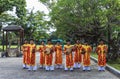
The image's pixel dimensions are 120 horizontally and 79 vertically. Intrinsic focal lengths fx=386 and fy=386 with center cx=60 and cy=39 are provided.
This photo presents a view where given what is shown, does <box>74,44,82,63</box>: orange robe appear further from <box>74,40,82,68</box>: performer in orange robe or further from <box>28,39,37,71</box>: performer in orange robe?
<box>28,39,37,71</box>: performer in orange robe


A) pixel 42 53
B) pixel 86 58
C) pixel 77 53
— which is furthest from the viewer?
pixel 77 53

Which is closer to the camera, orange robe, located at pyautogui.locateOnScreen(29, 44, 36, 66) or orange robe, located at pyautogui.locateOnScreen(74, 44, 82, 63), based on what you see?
orange robe, located at pyautogui.locateOnScreen(29, 44, 36, 66)

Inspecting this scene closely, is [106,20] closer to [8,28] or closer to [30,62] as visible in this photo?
[30,62]

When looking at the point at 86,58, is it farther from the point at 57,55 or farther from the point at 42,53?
the point at 42,53

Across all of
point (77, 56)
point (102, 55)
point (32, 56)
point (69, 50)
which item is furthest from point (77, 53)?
A: point (32, 56)

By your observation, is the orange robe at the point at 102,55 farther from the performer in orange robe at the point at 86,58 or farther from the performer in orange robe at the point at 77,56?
the performer in orange robe at the point at 77,56

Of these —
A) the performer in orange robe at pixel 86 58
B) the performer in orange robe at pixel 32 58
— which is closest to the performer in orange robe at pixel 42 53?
the performer in orange robe at pixel 32 58

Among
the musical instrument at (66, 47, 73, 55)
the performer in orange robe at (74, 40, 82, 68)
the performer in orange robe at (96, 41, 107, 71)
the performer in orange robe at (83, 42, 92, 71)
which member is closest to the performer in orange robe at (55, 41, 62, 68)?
the musical instrument at (66, 47, 73, 55)

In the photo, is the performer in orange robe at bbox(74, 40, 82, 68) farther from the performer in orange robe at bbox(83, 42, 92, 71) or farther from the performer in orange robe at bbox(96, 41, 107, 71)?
the performer in orange robe at bbox(96, 41, 107, 71)

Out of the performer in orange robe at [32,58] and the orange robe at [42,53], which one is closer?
the performer in orange robe at [32,58]

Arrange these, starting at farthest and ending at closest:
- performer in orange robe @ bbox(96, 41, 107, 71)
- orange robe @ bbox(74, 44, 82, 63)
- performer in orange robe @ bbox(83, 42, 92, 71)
→ 1. orange robe @ bbox(74, 44, 82, 63)
2. performer in orange robe @ bbox(83, 42, 92, 71)
3. performer in orange robe @ bbox(96, 41, 107, 71)

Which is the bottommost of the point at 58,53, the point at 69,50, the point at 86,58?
the point at 86,58

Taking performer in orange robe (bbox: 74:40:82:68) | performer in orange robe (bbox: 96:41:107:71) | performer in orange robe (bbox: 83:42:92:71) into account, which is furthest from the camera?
performer in orange robe (bbox: 74:40:82:68)

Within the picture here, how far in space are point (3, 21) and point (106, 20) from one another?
3242cm
